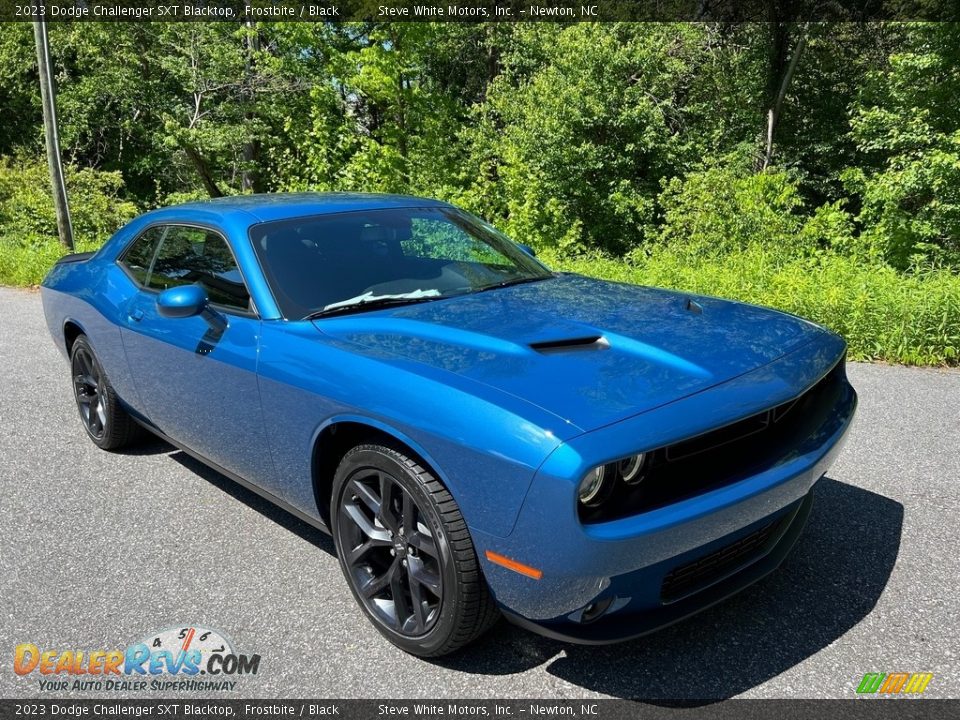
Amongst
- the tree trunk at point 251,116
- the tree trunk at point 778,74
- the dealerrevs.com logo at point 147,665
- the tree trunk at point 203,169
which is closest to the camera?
the dealerrevs.com logo at point 147,665

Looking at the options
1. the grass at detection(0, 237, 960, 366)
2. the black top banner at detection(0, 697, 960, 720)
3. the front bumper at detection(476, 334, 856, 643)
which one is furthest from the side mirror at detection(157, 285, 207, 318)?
the grass at detection(0, 237, 960, 366)

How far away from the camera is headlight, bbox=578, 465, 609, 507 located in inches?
80.2

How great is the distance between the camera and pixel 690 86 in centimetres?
2316

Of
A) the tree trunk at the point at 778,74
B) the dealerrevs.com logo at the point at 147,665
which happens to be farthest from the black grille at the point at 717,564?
the tree trunk at the point at 778,74

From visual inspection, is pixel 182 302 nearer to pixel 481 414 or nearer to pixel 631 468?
pixel 481 414

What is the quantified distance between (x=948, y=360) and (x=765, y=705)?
521 centimetres

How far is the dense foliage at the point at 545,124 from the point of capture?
1567 cm

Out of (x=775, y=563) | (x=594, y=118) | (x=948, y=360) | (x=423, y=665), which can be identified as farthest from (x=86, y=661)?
(x=594, y=118)

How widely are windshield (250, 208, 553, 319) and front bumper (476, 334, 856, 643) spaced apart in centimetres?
137

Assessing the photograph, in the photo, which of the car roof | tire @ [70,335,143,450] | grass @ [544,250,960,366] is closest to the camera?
the car roof

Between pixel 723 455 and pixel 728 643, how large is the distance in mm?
699

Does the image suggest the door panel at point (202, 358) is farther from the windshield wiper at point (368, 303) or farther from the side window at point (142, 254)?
the windshield wiper at point (368, 303)

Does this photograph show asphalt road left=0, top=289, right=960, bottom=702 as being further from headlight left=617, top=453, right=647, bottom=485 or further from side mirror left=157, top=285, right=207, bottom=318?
side mirror left=157, top=285, right=207, bottom=318

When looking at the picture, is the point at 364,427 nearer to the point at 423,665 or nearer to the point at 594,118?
the point at 423,665
